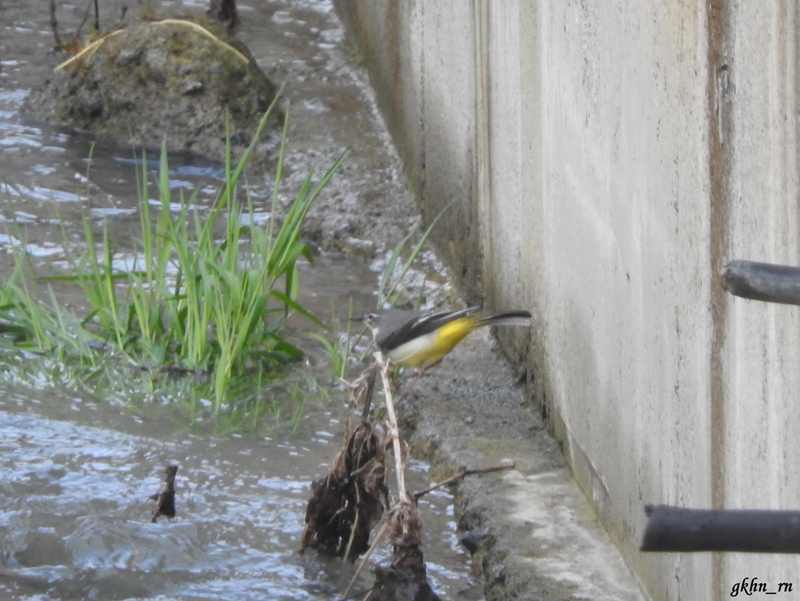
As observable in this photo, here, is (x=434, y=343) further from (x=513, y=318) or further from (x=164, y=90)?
(x=164, y=90)

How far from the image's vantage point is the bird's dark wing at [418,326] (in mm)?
3812

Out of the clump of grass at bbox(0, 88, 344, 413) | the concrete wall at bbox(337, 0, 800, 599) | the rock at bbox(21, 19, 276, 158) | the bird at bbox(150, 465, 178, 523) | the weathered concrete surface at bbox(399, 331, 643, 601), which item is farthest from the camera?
the rock at bbox(21, 19, 276, 158)

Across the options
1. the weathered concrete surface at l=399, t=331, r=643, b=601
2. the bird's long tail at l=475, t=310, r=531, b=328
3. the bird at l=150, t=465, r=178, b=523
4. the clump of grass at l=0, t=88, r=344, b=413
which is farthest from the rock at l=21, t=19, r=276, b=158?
the bird at l=150, t=465, r=178, b=523

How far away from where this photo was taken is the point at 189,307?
165 inches

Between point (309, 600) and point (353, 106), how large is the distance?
5.32 meters

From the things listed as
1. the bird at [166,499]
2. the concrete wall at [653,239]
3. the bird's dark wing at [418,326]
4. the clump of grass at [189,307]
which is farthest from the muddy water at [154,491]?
the concrete wall at [653,239]

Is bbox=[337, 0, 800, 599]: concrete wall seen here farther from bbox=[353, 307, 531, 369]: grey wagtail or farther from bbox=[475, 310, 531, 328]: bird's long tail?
bbox=[353, 307, 531, 369]: grey wagtail

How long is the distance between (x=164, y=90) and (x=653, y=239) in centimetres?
580

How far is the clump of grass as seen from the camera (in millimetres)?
4133

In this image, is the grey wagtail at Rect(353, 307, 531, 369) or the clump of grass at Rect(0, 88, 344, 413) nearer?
the grey wagtail at Rect(353, 307, 531, 369)

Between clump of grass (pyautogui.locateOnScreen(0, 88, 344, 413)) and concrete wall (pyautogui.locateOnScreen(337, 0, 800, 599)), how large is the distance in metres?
0.83

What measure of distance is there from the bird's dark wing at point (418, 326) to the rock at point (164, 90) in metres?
3.81

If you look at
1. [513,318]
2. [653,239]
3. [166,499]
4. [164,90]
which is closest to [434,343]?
[513,318]

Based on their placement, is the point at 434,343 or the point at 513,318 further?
the point at 434,343
